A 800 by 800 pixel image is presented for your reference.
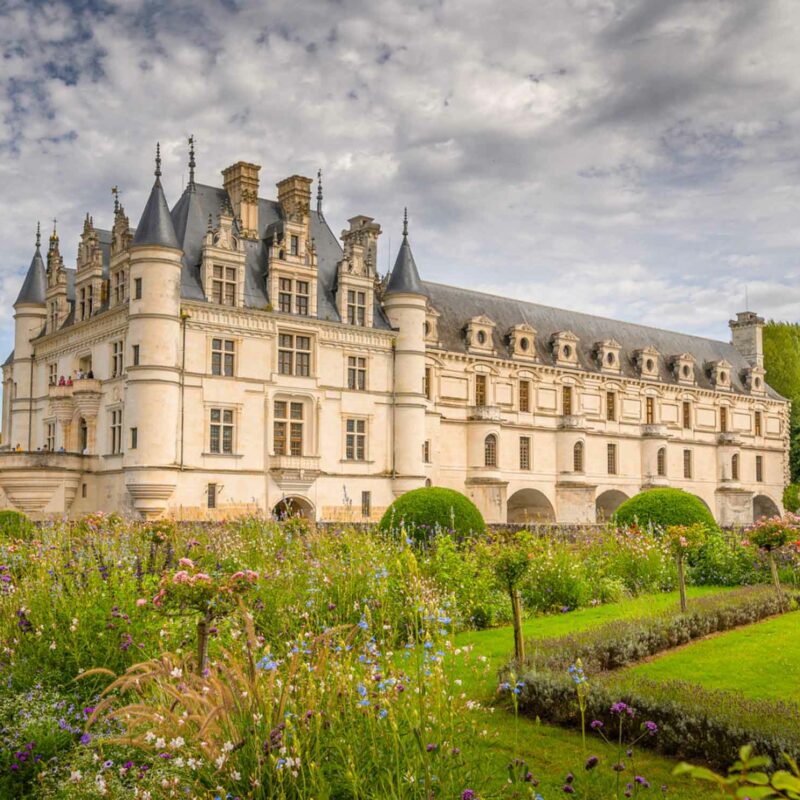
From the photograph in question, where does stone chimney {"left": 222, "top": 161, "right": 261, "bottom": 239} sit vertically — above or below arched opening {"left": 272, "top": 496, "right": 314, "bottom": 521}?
above

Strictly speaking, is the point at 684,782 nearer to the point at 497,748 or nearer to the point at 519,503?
the point at 497,748

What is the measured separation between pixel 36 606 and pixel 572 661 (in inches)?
204

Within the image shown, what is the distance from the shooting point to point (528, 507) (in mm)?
41312

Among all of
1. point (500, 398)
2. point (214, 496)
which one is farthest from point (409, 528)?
point (500, 398)

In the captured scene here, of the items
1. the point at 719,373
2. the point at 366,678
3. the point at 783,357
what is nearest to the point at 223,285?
the point at 366,678

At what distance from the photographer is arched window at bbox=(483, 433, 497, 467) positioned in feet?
124

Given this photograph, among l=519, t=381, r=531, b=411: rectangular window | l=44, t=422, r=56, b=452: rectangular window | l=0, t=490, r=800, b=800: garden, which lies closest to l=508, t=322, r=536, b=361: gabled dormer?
l=519, t=381, r=531, b=411: rectangular window

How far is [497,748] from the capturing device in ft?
24.2

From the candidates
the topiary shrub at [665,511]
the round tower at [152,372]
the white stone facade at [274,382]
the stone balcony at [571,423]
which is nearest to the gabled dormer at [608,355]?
the white stone facade at [274,382]

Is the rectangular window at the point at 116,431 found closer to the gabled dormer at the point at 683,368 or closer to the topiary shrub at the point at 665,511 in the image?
the topiary shrub at the point at 665,511

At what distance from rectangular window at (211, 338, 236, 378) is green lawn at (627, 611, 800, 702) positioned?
20.0 meters

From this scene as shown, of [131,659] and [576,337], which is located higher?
[576,337]

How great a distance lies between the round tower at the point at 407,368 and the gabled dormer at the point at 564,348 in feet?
33.2

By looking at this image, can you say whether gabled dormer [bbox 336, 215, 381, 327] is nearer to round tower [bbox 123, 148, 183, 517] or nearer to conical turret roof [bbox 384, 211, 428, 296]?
conical turret roof [bbox 384, 211, 428, 296]
